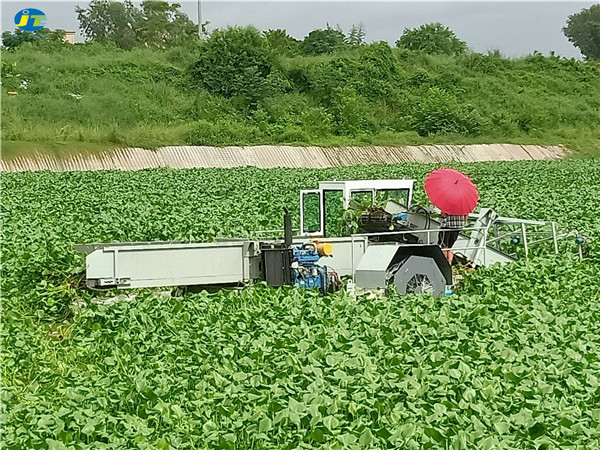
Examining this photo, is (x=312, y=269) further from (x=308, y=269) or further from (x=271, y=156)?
(x=271, y=156)

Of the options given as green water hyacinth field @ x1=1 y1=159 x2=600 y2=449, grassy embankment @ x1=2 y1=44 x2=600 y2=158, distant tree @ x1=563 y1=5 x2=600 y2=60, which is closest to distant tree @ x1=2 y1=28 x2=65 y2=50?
grassy embankment @ x1=2 y1=44 x2=600 y2=158

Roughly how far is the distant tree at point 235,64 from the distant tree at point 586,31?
49.1 m

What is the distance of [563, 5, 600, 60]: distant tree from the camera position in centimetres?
9444

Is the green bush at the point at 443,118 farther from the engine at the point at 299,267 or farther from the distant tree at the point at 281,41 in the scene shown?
the engine at the point at 299,267

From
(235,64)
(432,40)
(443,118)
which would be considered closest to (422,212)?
(443,118)

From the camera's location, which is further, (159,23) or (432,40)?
(159,23)

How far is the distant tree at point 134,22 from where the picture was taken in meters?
73.6

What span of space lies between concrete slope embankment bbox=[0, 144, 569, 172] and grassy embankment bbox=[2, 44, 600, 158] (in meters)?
0.65

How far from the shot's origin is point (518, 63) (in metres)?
58.9

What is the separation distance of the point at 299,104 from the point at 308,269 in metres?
34.8

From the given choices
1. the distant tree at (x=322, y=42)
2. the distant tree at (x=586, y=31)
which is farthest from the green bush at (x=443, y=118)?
the distant tree at (x=586, y=31)

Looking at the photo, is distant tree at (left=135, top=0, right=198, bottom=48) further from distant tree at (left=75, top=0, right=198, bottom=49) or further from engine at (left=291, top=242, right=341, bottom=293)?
engine at (left=291, top=242, right=341, bottom=293)

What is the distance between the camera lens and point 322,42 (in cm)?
5781

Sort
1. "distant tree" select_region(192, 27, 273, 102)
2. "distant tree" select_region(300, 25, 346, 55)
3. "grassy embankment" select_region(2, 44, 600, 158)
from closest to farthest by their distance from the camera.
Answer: "grassy embankment" select_region(2, 44, 600, 158) < "distant tree" select_region(192, 27, 273, 102) < "distant tree" select_region(300, 25, 346, 55)
